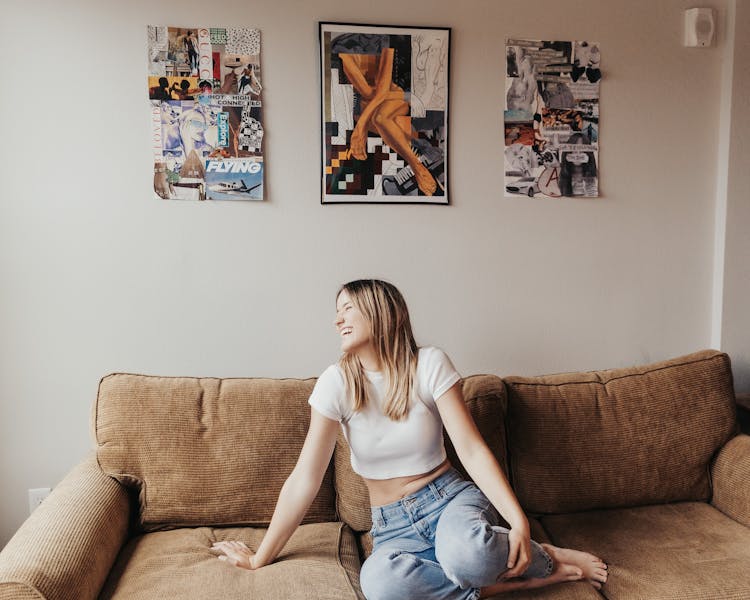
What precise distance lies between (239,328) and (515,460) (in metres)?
0.96

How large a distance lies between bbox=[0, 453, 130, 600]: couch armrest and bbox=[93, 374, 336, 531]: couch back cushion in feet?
0.27

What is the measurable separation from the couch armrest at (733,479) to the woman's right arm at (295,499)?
1152 mm

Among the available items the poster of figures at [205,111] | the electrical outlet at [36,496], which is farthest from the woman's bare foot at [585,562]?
the electrical outlet at [36,496]

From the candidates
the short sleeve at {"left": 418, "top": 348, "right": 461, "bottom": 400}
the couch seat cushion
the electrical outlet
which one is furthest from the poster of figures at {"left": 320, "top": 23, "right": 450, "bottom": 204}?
the electrical outlet

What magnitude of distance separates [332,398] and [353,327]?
18 centimetres

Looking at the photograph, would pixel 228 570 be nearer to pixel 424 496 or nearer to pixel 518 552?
pixel 424 496

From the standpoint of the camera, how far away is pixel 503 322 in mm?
2383

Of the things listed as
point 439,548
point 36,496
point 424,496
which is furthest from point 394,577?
point 36,496

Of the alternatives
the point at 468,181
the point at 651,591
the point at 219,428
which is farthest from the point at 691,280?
the point at 219,428

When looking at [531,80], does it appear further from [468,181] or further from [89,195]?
[89,195]

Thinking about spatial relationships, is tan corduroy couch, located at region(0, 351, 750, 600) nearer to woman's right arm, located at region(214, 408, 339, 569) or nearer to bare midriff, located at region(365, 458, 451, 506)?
woman's right arm, located at region(214, 408, 339, 569)

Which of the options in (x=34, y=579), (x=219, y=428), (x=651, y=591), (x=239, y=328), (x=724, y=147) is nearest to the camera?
(x=34, y=579)

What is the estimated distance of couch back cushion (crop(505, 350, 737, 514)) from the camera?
6.54ft

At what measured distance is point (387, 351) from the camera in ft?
5.69
